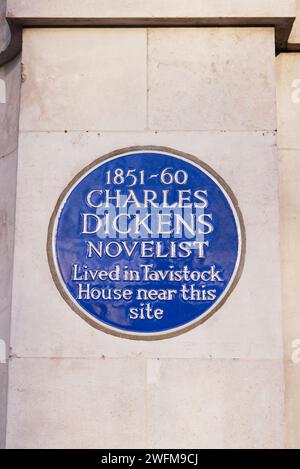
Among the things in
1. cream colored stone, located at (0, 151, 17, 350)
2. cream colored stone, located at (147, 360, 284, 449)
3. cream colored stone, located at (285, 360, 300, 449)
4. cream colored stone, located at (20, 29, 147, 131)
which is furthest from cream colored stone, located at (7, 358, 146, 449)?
cream colored stone, located at (20, 29, 147, 131)

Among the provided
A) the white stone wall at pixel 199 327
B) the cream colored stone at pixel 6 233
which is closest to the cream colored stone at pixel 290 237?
the white stone wall at pixel 199 327

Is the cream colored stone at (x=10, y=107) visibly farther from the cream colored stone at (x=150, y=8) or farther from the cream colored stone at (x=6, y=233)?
the cream colored stone at (x=150, y=8)

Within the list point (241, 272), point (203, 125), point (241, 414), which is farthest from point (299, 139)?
point (241, 414)

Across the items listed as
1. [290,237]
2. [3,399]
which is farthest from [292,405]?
[3,399]

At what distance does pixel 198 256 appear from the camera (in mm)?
6086

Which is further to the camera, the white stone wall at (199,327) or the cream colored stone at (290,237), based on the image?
the cream colored stone at (290,237)

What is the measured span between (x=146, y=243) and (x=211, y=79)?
133 centimetres

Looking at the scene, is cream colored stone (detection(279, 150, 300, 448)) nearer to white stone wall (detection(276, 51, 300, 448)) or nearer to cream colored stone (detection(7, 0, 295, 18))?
white stone wall (detection(276, 51, 300, 448))

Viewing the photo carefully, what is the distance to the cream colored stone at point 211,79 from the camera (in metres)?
6.33

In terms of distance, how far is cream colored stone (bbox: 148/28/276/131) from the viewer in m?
6.33

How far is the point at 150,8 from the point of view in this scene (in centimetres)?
645

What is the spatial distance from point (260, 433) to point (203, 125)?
7.26ft

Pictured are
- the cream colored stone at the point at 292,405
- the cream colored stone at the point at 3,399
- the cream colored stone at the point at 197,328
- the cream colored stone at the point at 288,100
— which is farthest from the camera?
the cream colored stone at the point at 288,100

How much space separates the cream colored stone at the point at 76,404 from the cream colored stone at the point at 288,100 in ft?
7.13
